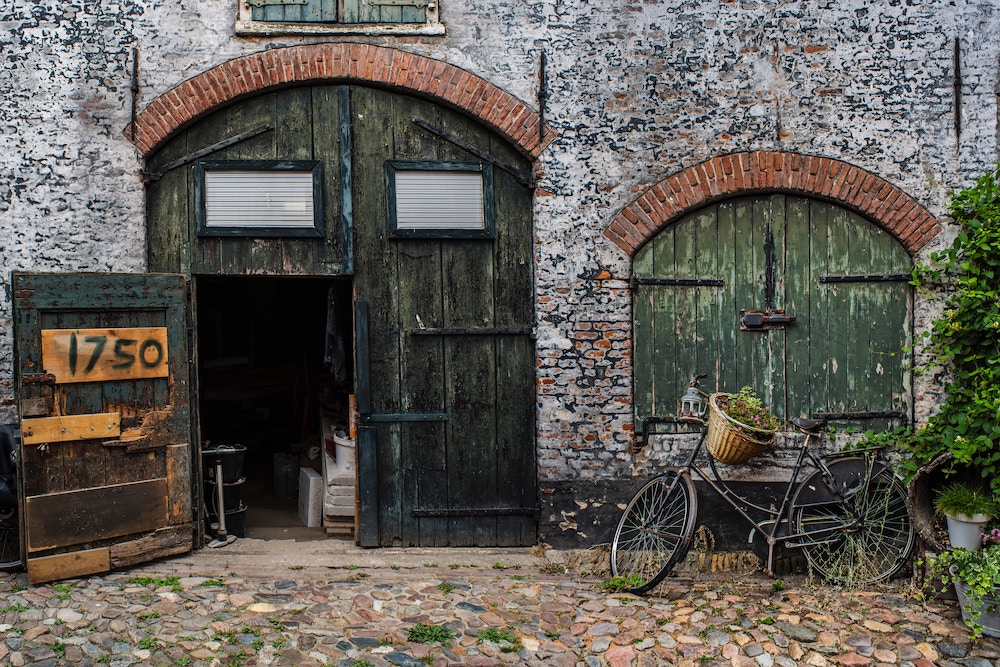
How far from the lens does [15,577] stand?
4836 millimetres

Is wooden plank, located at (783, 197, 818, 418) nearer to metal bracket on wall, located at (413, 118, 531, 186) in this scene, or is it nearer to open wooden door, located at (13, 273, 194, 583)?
metal bracket on wall, located at (413, 118, 531, 186)

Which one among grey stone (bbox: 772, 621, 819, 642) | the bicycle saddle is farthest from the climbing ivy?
grey stone (bbox: 772, 621, 819, 642)

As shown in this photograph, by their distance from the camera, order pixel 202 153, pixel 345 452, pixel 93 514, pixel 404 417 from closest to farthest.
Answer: pixel 93 514
pixel 202 153
pixel 404 417
pixel 345 452

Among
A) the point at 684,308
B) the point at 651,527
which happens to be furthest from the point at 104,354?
the point at 684,308

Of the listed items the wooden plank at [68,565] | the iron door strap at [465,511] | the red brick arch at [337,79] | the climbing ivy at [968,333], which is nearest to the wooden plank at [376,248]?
the red brick arch at [337,79]

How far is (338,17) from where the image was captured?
5.36 metres

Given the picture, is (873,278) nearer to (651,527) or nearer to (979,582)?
(979,582)

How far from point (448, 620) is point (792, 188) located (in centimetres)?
399

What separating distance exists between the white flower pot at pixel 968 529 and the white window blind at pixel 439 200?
152 inches

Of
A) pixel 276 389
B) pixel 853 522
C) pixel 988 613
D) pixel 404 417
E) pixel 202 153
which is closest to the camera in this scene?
pixel 988 613

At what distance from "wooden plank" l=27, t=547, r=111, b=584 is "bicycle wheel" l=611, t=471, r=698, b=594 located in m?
3.58

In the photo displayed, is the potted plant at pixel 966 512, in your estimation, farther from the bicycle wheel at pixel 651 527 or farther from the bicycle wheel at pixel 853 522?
the bicycle wheel at pixel 651 527

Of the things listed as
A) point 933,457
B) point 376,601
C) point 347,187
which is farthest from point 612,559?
point 347,187

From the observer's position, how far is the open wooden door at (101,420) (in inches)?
186
